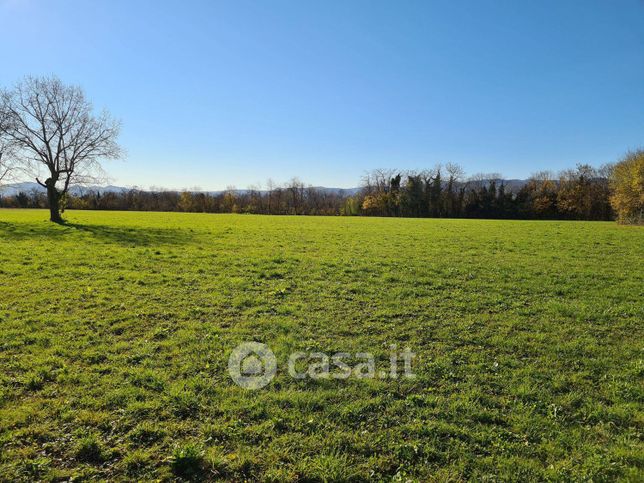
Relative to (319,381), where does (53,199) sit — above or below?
above

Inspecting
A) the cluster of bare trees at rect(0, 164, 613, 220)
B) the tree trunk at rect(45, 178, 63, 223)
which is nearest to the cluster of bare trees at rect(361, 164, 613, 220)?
the cluster of bare trees at rect(0, 164, 613, 220)

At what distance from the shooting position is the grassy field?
13.5ft

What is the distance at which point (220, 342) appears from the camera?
23.9 ft

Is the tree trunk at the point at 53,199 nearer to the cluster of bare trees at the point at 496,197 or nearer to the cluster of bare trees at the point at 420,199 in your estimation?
the cluster of bare trees at the point at 420,199

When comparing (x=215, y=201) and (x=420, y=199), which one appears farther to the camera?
(x=215, y=201)

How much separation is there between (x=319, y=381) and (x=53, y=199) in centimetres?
3792

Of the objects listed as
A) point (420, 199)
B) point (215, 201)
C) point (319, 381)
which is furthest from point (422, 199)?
point (319, 381)

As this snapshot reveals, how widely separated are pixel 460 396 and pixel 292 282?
7931 mm

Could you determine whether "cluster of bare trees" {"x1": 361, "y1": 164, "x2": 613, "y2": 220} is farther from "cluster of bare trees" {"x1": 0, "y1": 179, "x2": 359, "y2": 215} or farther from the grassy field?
the grassy field

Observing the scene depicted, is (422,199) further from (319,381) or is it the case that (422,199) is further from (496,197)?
(319,381)

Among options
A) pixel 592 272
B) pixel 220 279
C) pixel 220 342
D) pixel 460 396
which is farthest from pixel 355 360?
pixel 592 272

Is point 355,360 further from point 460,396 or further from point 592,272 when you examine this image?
point 592,272

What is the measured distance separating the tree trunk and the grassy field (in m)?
24.3

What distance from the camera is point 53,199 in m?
33.1
